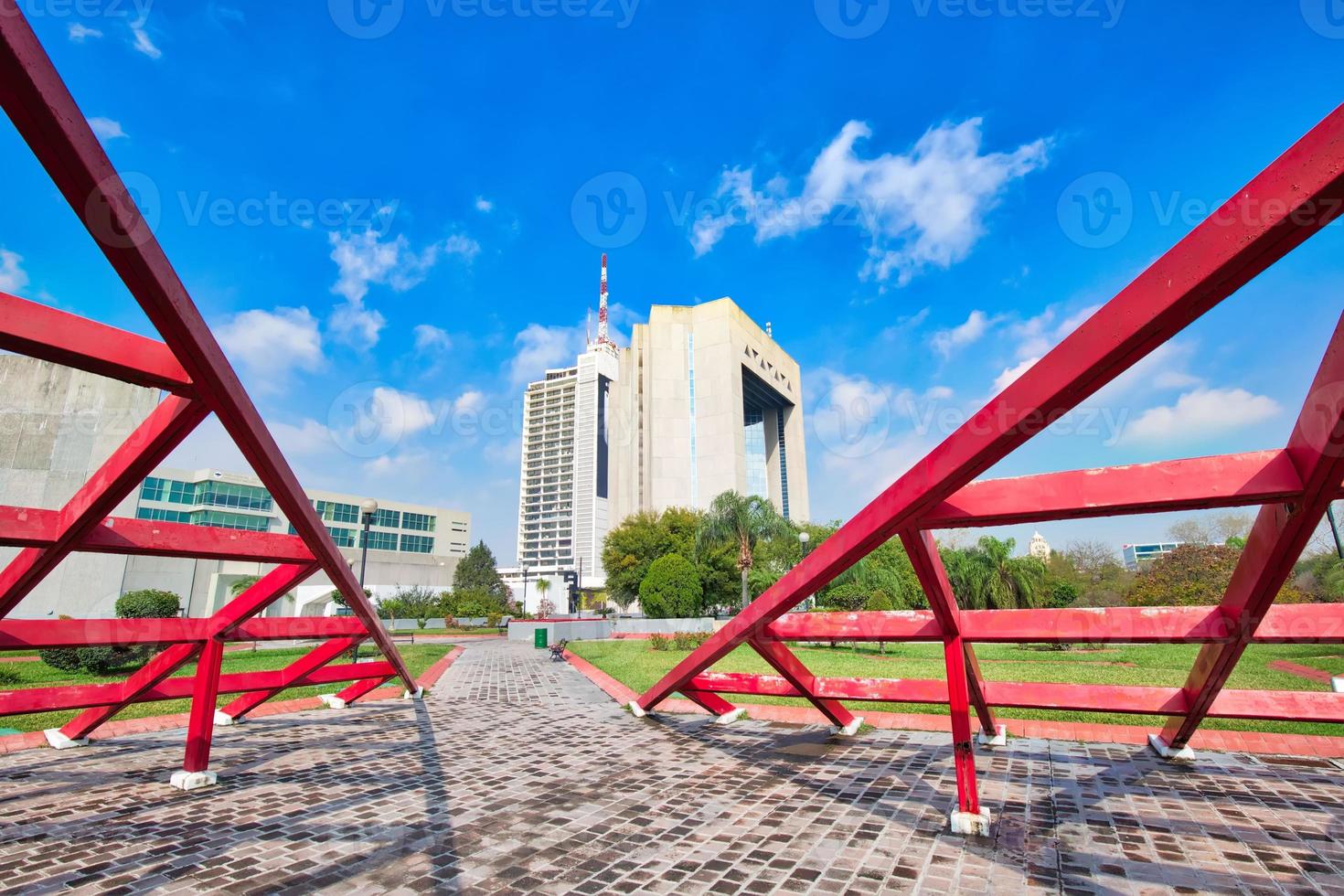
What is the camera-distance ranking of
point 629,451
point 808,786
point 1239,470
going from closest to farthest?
point 1239,470, point 808,786, point 629,451

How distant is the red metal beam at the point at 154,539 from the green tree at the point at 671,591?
105 feet

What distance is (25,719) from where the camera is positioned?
10.4 metres

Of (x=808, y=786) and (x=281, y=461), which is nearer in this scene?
(x=281, y=461)

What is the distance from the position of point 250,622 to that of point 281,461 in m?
3.98

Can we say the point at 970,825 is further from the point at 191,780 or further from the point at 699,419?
the point at 699,419

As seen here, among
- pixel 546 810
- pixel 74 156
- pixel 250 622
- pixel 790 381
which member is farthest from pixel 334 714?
pixel 790 381

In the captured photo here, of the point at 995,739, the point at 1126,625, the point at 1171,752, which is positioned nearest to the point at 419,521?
the point at 995,739

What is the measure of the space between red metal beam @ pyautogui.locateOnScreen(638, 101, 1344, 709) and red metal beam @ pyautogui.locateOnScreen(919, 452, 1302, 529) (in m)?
0.21

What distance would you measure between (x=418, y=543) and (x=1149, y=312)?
8493 cm

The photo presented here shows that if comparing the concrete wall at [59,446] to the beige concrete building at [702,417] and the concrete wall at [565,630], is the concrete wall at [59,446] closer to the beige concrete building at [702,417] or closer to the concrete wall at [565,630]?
the concrete wall at [565,630]

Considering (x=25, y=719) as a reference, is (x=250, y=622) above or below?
above

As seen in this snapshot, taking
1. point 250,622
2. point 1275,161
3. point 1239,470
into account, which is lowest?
point 250,622

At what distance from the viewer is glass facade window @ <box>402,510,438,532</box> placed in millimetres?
77812

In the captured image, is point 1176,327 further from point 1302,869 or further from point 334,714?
point 334,714
